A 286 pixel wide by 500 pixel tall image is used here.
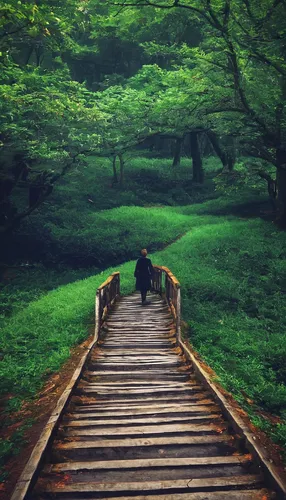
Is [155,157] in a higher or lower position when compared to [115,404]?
higher

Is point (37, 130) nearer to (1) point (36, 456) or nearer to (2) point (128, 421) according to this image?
(2) point (128, 421)

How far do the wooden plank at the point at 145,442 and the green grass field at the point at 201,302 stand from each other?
1.57 m

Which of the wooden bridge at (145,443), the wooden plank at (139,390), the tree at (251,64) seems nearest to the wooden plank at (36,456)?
the wooden bridge at (145,443)

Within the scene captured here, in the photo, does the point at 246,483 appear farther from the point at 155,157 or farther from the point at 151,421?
the point at 155,157

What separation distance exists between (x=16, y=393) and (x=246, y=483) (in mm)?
5221

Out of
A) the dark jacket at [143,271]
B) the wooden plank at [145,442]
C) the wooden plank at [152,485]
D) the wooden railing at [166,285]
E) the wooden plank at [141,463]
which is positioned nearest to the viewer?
the wooden plank at [152,485]

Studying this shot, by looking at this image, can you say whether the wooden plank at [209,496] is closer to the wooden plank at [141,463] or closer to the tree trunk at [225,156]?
the wooden plank at [141,463]

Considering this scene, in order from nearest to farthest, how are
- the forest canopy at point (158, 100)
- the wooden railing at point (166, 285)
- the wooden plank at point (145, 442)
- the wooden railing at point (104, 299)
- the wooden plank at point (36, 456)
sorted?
1. the wooden plank at point (36, 456)
2. the wooden plank at point (145, 442)
3. the wooden railing at point (104, 299)
4. the wooden railing at point (166, 285)
5. the forest canopy at point (158, 100)

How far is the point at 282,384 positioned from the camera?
8.94m

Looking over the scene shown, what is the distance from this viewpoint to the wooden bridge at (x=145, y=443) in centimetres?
406

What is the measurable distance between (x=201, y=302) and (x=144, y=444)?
8.93 meters

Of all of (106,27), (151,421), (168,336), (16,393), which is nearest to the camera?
(151,421)

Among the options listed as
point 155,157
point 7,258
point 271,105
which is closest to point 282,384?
point 271,105

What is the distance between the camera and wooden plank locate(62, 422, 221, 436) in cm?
516
